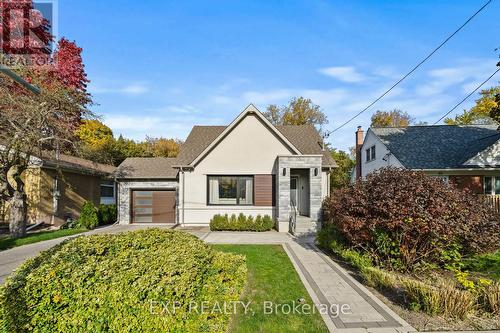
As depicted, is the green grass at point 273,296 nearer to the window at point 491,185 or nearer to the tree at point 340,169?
the window at point 491,185

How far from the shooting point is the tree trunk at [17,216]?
11828 mm

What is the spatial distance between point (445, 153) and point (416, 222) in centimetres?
1476

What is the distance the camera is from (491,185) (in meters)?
16.1

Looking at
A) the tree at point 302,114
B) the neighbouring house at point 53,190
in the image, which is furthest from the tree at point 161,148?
the neighbouring house at point 53,190

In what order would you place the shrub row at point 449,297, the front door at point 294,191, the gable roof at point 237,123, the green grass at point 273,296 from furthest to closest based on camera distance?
1. the front door at point 294,191
2. the gable roof at point 237,123
3. the shrub row at point 449,297
4. the green grass at point 273,296

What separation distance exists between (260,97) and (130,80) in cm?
817

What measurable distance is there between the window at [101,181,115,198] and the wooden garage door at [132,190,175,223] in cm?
446

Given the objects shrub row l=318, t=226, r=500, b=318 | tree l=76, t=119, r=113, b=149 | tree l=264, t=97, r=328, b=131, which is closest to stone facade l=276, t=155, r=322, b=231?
shrub row l=318, t=226, r=500, b=318

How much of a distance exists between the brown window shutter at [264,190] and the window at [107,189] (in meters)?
12.3

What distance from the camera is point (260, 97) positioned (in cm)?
1841

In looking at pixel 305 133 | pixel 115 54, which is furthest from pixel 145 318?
pixel 305 133

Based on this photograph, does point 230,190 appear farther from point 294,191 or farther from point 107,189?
point 107,189

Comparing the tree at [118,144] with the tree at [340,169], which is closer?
the tree at [340,169]

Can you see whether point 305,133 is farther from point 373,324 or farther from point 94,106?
point 373,324
